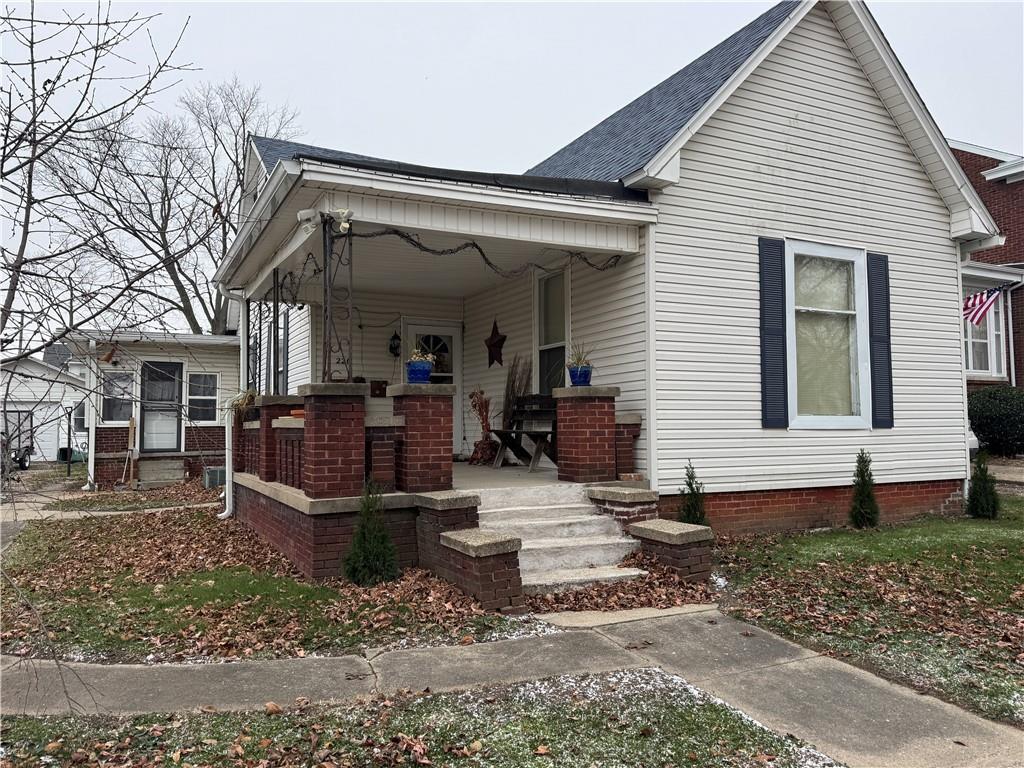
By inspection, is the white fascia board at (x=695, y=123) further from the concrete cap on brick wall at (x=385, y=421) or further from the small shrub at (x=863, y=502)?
the small shrub at (x=863, y=502)

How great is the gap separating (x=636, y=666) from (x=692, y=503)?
3301mm

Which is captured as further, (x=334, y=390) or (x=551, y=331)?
(x=551, y=331)

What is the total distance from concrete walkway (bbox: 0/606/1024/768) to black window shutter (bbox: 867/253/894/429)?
191 inches

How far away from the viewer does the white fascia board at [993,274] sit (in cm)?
1570

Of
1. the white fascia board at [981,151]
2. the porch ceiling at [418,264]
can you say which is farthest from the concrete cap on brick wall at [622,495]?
the white fascia board at [981,151]

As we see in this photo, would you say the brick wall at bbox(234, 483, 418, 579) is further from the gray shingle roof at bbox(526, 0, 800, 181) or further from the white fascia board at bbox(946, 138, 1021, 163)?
the white fascia board at bbox(946, 138, 1021, 163)

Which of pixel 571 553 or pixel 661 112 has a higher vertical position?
pixel 661 112

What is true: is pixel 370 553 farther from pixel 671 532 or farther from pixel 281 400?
pixel 281 400

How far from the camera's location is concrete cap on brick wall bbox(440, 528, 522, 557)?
5.12 m

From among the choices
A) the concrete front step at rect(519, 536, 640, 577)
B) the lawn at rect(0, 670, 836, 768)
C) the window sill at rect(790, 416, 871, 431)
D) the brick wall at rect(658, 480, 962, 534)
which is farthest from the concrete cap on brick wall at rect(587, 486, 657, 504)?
the lawn at rect(0, 670, 836, 768)

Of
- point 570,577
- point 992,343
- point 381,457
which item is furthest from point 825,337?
point 992,343

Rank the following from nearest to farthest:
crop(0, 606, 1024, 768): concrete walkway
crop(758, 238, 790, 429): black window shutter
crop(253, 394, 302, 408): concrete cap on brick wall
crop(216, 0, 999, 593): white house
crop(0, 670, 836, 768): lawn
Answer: crop(0, 670, 836, 768): lawn
crop(0, 606, 1024, 768): concrete walkway
crop(216, 0, 999, 593): white house
crop(253, 394, 302, 408): concrete cap on brick wall
crop(758, 238, 790, 429): black window shutter

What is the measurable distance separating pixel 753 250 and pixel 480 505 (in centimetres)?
424

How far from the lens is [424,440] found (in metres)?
6.19
